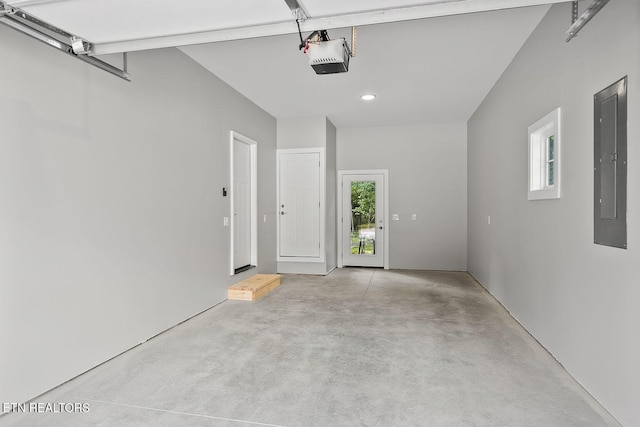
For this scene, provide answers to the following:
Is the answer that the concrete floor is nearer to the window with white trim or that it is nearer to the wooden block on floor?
the wooden block on floor

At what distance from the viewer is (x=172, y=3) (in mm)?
1925

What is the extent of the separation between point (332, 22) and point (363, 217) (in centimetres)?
563

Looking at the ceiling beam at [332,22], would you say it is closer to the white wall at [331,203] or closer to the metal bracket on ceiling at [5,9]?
the metal bracket on ceiling at [5,9]

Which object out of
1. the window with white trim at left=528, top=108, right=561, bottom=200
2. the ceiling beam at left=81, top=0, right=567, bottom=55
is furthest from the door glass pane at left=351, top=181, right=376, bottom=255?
the ceiling beam at left=81, top=0, right=567, bottom=55

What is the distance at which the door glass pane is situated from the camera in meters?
7.51

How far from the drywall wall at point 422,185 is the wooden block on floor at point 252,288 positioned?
2920 millimetres

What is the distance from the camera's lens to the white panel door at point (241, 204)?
534 cm

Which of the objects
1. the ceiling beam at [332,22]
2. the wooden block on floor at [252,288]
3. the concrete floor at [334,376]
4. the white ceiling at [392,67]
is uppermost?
the white ceiling at [392,67]

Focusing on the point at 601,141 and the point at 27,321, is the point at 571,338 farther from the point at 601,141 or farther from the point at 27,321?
the point at 27,321

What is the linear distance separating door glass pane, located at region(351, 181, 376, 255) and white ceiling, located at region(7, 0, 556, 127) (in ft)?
4.16

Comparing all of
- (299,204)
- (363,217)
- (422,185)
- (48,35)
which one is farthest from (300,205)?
(48,35)

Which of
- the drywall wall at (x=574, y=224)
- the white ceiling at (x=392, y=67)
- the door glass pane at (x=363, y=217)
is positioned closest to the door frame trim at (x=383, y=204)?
the door glass pane at (x=363, y=217)

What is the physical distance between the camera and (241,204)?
5562 mm

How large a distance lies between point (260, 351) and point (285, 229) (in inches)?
150
